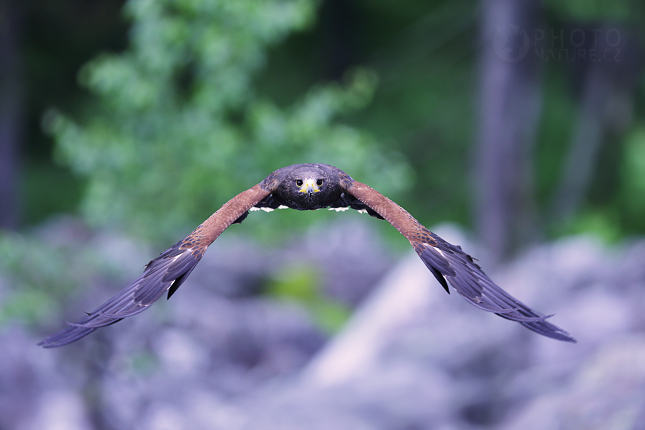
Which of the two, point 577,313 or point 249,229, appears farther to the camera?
point 577,313

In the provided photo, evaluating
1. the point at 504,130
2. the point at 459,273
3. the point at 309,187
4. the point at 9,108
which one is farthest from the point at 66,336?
the point at 9,108

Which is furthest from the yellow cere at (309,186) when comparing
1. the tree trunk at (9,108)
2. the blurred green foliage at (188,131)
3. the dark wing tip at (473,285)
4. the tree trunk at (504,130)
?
the tree trunk at (9,108)

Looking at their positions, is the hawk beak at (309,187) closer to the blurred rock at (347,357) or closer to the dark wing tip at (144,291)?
the dark wing tip at (144,291)

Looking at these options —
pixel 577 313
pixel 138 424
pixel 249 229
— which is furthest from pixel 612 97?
pixel 138 424

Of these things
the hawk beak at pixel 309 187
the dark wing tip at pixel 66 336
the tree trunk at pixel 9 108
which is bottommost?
the dark wing tip at pixel 66 336

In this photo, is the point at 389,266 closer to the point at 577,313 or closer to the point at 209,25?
the point at 577,313

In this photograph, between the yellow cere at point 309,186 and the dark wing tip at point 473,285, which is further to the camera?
the yellow cere at point 309,186
